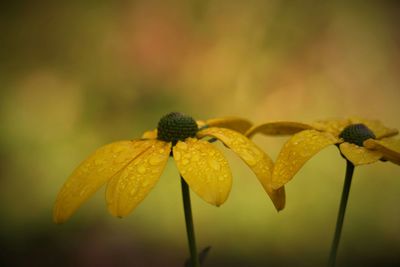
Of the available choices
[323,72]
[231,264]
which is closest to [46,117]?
[231,264]

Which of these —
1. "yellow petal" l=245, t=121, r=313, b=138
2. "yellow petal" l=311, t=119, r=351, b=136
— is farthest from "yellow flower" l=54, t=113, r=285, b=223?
"yellow petal" l=311, t=119, r=351, b=136

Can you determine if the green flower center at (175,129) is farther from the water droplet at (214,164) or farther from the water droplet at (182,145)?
the water droplet at (214,164)

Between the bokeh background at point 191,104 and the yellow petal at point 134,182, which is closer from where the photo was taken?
the yellow petal at point 134,182

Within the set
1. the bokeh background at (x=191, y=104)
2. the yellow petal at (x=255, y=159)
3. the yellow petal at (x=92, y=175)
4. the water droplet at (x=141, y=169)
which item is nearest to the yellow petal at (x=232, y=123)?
the yellow petal at (x=255, y=159)

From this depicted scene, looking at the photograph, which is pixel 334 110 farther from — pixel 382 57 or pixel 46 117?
pixel 46 117

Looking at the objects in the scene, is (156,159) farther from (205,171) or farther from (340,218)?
(340,218)

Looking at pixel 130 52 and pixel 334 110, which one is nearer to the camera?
pixel 334 110
